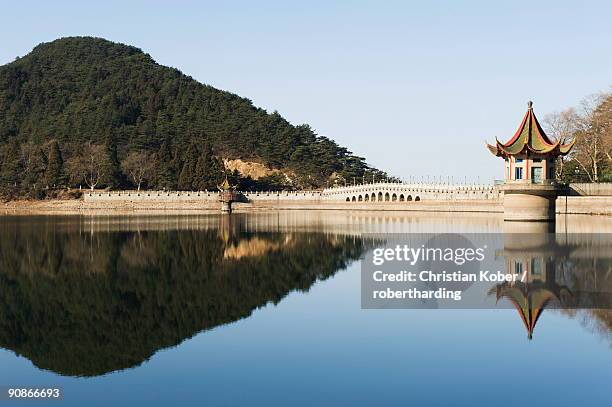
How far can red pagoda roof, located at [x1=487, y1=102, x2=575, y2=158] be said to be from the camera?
207 ft

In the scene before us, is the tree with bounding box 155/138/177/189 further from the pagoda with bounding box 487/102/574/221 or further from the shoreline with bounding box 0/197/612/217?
the pagoda with bounding box 487/102/574/221

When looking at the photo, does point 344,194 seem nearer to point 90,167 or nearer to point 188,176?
point 188,176

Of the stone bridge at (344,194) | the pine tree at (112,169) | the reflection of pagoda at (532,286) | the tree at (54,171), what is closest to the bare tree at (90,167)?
the pine tree at (112,169)

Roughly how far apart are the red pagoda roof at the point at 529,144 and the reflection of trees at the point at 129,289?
68.5 feet

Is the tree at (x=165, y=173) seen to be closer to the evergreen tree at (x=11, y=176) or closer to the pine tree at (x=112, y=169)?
the pine tree at (x=112, y=169)

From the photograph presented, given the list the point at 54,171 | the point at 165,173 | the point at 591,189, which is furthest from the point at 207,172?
the point at 591,189

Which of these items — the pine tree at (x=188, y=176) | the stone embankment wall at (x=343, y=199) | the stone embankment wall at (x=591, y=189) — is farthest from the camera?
the pine tree at (x=188, y=176)

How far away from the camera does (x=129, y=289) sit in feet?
91.4

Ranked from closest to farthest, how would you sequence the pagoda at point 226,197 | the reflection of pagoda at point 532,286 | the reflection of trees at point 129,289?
the reflection of trees at point 129,289 → the reflection of pagoda at point 532,286 → the pagoda at point 226,197

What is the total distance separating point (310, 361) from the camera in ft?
57.6

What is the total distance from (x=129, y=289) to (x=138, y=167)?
10467 cm

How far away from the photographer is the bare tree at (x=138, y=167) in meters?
129

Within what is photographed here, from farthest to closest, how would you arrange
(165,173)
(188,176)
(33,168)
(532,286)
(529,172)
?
1. (165,173)
2. (33,168)
3. (188,176)
4. (529,172)
5. (532,286)

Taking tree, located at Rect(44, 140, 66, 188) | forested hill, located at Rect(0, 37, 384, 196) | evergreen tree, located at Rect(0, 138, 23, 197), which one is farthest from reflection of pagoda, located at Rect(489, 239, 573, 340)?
evergreen tree, located at Rect(0, 138, 23, 197)
